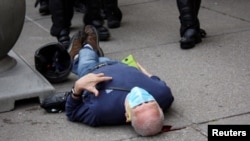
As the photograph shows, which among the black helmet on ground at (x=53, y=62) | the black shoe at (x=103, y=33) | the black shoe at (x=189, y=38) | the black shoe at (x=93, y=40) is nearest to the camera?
the black helmet on ground at (x=53, y=62)

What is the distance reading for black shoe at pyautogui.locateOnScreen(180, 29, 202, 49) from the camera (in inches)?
224

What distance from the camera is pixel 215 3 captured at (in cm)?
774

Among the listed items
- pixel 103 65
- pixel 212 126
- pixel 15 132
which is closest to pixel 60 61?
pixel 103 65

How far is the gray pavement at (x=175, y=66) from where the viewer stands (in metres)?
4.04

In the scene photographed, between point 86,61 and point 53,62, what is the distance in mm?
443

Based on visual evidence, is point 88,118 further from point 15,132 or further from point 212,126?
point 212,126

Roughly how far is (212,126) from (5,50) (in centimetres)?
201

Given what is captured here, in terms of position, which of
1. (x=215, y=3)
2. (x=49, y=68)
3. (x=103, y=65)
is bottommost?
(x=215, y=3)

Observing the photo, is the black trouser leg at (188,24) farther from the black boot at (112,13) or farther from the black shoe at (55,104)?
the black shoe at (55,104)

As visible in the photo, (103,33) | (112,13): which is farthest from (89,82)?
(112,13)

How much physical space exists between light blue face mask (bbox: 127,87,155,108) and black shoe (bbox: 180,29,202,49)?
1.90 meters

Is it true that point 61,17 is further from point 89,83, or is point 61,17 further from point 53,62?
point 89,83

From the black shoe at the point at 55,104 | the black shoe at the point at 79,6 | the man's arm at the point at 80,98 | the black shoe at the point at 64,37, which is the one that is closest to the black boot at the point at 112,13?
the black shoe at the point at 64,37

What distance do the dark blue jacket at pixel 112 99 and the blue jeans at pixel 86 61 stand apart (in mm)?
374
